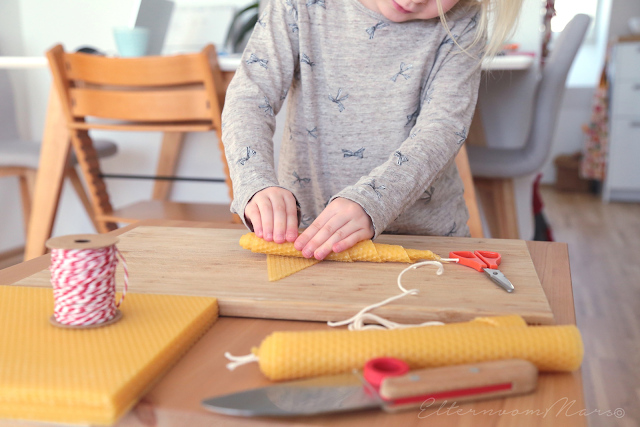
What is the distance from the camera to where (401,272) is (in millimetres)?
601

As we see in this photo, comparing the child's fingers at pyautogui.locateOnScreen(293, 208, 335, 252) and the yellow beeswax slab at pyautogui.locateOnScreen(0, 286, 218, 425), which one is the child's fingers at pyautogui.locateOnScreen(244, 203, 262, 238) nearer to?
the child's fingers at pyautogui.locateOnScreen(293, 208, 335, 252)

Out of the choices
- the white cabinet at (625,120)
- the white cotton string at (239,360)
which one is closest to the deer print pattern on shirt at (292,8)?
the white cotton string at (239,360)

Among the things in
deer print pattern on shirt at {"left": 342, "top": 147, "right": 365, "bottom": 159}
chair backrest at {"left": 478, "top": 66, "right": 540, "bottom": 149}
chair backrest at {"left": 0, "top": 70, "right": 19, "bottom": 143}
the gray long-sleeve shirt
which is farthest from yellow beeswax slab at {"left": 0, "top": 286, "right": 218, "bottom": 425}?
chair backrest at {"left": 0, "top": 70, "right": 19, "bottom": 143}

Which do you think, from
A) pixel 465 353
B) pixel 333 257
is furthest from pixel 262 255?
pixel 465 353

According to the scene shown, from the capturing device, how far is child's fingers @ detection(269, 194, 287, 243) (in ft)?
2.17

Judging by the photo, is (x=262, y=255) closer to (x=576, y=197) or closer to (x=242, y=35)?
(x=242, y=35)

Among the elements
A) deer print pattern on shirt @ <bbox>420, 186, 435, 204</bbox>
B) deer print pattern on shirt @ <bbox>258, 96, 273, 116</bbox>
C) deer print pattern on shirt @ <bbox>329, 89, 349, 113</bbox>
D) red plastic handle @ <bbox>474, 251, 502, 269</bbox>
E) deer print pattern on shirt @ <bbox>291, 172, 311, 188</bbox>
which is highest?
deer print pattern on shirt @ <bbox>258, 96, 273, 116</bbox>

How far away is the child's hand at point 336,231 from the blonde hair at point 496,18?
361 mm

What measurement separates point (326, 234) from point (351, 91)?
40 cm

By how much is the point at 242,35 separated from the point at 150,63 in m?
0.68

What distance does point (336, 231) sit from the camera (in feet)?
2.13

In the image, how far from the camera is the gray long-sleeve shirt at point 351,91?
2.93ft

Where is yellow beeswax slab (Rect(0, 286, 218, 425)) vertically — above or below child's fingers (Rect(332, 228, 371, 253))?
above

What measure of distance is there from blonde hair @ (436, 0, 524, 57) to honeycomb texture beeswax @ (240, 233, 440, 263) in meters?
0.38
